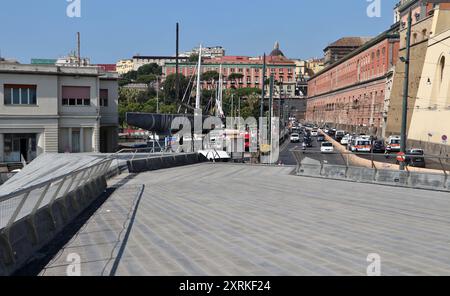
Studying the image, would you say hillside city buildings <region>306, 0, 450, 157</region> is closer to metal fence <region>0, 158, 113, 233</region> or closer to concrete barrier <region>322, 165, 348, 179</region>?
concrete barrier <region>322, 165, 348, 179</region>

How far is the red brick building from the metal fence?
265 ft

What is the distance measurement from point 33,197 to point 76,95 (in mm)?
42772

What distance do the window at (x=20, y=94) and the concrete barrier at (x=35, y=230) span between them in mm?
35691

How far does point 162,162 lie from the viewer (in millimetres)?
29688

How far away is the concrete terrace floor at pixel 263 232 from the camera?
8148 mm

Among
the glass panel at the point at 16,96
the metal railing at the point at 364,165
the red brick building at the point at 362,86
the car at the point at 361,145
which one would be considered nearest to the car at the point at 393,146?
the car at the point at 361,145

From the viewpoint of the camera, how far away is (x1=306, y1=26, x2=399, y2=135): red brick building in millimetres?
93875

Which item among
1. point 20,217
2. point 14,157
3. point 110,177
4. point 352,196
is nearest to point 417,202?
Result: point 352,196

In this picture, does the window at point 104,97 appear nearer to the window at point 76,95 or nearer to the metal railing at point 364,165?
the window at point 76,95

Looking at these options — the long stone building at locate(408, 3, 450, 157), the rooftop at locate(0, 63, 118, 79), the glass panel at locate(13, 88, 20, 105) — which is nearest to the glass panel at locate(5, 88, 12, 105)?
the glass panel at locate(13, 88, 20, 105)

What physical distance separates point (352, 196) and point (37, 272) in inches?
469

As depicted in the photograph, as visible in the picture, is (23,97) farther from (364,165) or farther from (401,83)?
(401,83)

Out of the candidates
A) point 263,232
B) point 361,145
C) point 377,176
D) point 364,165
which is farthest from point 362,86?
point 263,232

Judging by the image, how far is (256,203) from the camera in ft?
52.5
